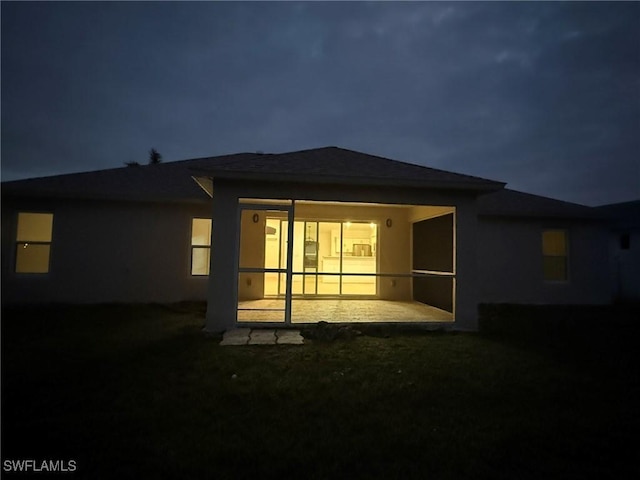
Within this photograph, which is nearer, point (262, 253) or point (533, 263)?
point (262, 253)

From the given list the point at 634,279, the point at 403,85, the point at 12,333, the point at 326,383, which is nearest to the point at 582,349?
the point at 326,383

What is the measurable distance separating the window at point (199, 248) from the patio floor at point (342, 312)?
1642mm

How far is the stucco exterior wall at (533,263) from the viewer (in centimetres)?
1013

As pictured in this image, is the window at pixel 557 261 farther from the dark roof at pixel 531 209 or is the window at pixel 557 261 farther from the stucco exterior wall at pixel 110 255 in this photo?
the stucco exterior wall at pixel 110 255

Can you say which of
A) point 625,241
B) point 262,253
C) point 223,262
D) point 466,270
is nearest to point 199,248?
point 262,253

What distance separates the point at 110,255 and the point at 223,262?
15.9 ft

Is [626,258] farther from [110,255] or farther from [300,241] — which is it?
[110,255]

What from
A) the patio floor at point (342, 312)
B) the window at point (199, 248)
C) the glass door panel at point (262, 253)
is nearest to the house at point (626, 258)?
the patio floor at point (342, 312)

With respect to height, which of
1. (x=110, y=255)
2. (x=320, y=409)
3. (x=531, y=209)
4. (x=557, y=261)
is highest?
(x=531, y=209)

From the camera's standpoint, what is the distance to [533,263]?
10203 mm

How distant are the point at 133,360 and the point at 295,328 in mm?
2662

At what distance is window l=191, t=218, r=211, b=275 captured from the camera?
925 cm

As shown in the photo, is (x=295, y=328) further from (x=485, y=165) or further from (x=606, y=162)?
(x=485, y=165)

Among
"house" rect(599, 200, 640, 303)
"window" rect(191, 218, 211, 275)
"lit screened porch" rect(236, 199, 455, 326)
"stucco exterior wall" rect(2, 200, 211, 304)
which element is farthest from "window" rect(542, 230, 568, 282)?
"stucco exterior wall" rect(2, 200, 211, 304)
